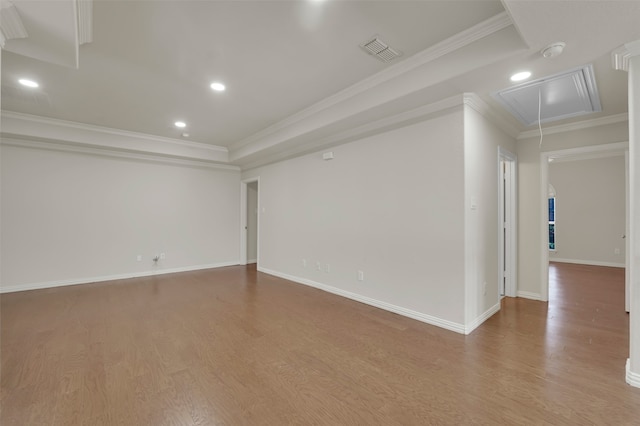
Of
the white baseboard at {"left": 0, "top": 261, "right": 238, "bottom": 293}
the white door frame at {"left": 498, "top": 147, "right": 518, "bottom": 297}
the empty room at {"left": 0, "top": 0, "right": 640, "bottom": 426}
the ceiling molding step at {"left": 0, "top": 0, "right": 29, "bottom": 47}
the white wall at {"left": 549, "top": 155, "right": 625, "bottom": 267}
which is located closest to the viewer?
the ceiling molding step at {"left": 0, "top": 0, "right": 29, "bottom": 47}

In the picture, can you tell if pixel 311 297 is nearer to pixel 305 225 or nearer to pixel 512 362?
pixel 305 225

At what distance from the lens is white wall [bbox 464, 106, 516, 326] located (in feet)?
9.99

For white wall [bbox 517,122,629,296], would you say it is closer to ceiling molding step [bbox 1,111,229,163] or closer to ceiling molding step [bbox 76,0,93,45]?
ceiling molding step [bbox 76,0,93,45]

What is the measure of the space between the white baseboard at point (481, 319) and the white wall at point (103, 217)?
564 centimetres

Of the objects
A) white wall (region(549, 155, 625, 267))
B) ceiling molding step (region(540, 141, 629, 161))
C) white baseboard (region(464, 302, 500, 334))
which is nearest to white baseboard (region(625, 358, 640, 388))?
white baseboard (region(464, 302, 500, 334))

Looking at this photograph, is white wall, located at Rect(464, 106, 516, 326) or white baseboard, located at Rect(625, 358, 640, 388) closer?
white baseboard, located at Rect(625, 358, 640, 388)

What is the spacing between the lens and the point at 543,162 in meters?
4.17

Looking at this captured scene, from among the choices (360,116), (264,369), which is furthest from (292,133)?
(264,369)

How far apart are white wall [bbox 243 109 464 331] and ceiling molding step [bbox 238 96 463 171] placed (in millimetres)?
83

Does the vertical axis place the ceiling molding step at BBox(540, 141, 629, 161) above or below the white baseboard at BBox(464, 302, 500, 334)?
above

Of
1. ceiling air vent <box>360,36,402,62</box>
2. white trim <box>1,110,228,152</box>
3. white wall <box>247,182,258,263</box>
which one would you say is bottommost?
white wall <box>247,182,258,263</box>

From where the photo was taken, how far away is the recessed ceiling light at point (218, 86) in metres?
3.28

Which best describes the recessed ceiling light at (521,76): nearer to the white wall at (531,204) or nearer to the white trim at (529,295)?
the white wall at (531,204)

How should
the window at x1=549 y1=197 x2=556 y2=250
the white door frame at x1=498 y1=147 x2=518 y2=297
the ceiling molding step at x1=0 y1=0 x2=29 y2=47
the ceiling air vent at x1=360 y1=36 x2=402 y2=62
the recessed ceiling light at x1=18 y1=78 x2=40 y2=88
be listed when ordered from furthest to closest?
the window at x1=549 y1=197 x2=556 y2=250 < the white door frame at x1=498 y1=147 x2=518 y2=297 < the recessed ceiling light at x1=18 y1=78 x2=40 y2=88 < the ceiling air vent at x1=360 y1=36 x2=402 y2=62 < the ceiling molding step at x1=0 y1=0 x2=29 y2=47
